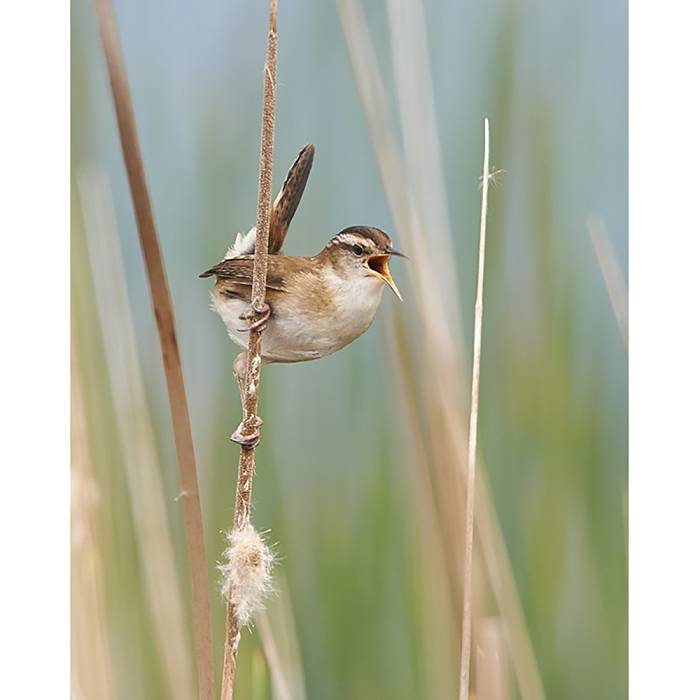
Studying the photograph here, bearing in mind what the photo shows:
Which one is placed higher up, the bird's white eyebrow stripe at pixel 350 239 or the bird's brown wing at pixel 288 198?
the bird's brown wing at pixel 288 198

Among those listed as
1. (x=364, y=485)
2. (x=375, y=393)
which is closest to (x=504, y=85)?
(x=375, y=393)

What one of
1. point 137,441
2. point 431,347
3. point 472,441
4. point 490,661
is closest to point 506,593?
point 490,661

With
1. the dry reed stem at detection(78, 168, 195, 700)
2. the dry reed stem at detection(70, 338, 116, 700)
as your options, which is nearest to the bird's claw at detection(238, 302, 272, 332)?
the dry reed stem at detection(78, 168, 195, 700)

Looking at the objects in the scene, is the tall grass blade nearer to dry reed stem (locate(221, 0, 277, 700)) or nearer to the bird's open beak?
the bird's open beak

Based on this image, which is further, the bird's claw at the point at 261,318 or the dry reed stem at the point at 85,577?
the dry reed stem at the point at 85,577

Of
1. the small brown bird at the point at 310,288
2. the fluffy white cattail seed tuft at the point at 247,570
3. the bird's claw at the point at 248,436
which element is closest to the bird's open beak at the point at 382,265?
the small brown bird at the point at 310,288

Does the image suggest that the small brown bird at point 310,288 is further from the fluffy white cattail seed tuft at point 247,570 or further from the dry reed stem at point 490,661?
the dry reed stem at point 490,661
